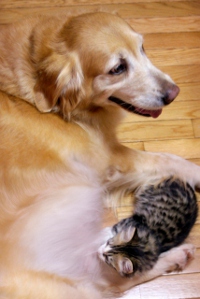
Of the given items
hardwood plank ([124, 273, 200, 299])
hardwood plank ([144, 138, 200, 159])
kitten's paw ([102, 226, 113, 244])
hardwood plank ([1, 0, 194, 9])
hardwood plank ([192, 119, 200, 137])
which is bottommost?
hardwood plank ([124, 273, 200, 299])

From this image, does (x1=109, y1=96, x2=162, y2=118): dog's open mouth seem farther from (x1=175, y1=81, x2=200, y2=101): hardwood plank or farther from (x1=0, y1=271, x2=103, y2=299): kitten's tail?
(x1=0, y1=271, x2=103, y2=299): kitten's tail

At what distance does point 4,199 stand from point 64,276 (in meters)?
0.51

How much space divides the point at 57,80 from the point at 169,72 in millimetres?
1191

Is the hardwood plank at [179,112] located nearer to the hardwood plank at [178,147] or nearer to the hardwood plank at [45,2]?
the hardwood plank at [178,147]

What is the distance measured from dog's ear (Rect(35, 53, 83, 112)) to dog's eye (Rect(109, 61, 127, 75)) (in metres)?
0.15

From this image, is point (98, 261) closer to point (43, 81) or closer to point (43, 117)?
point (43, 117)

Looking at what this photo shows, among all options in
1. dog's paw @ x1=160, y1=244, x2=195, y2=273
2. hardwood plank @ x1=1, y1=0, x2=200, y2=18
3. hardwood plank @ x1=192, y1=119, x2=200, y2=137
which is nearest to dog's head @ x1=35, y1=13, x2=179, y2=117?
hardwood plank @ x1=192, y1=119, x2=200, y2=137

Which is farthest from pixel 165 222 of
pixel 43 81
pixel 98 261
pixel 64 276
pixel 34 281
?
pixel 43 81

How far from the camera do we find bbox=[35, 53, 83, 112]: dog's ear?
1.53m

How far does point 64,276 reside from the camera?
5.54 ft

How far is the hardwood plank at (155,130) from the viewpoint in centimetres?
227

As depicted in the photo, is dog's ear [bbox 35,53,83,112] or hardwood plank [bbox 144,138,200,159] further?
hardwood plank [bbox 144,138,200,159]

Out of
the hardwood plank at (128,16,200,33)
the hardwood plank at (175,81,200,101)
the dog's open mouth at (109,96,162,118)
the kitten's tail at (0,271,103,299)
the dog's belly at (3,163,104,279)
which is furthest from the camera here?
the hardwood plank at (128,16,200,33)

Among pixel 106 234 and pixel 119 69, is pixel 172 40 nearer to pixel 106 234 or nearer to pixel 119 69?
pixel 119 69
